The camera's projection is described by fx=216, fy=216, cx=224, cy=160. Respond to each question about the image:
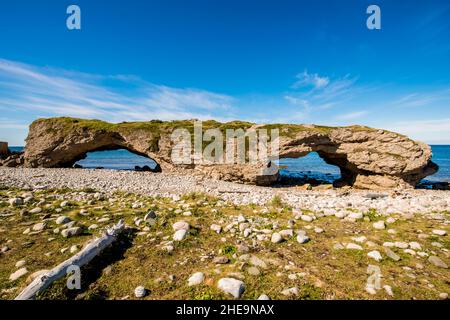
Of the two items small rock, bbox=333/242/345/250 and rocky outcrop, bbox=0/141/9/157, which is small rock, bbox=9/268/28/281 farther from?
rocky outcrop, bbox=0/141/9/157

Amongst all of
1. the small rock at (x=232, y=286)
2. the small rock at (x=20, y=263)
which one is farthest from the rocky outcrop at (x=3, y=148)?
the small rock at (x=232, y=286)

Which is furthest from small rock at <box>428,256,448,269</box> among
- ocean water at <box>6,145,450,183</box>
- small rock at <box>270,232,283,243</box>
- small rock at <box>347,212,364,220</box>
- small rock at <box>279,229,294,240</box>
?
ocean water at <box>6,145,450,183</box>

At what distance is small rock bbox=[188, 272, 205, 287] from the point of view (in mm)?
3906

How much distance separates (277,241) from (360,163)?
2303 cm

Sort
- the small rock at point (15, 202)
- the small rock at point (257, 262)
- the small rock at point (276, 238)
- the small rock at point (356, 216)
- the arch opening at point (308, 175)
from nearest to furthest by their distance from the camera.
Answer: the small rock at point (257, 262), the small rock at point (276, 238), the small rock at point (356, 216), the small rock at point (15, 202), the arch opening at point (308, 175)

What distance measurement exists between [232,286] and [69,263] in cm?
305

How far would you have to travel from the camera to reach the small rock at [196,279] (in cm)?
391

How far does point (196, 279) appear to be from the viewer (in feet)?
13.0

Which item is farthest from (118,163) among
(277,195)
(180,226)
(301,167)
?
(180,226)

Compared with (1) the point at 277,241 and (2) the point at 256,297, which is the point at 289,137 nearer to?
(1) the point at 277,241

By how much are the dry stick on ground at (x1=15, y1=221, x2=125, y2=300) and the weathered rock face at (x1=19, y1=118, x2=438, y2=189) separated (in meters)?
18.2

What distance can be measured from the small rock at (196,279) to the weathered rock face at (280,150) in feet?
61.4

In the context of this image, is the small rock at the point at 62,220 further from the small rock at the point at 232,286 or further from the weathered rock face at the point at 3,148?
the weathered rock face at the point at 3,148

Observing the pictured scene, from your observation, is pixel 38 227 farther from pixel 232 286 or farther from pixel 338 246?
pixel 338 246
